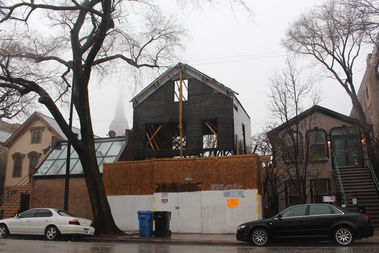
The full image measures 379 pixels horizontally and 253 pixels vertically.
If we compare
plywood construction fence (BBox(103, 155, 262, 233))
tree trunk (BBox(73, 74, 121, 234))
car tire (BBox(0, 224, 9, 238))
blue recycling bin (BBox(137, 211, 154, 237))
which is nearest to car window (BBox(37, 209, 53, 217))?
car tire (BBox(0, 224, 9, 238))

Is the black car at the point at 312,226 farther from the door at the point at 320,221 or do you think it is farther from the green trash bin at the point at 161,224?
the green trash bin at the point at 161,224

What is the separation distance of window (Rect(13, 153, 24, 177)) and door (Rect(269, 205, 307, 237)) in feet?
92.2

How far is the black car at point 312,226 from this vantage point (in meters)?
11.8

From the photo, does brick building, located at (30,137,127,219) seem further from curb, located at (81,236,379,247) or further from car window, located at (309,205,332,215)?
car window, located at (309,205,332,215)

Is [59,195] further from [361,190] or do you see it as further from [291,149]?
[361,190]

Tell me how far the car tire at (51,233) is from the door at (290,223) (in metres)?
8.90

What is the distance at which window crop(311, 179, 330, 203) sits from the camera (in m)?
22.5

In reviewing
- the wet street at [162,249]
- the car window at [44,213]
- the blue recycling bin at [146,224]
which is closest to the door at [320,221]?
the wet street at [162,249]

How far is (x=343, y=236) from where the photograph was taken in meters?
11.8

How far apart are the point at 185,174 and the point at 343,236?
8.84 metres

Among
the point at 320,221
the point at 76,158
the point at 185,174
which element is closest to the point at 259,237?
the point at 320,221

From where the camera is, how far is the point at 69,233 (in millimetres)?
14602

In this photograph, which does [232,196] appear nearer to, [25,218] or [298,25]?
[25,218]

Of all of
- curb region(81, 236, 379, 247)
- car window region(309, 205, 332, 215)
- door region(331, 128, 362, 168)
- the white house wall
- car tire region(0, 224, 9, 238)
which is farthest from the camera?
door region(331, 128, 362, 168)
